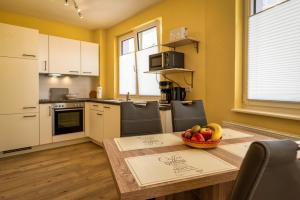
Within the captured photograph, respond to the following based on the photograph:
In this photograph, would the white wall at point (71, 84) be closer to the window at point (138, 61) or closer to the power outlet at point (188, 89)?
the window at point (138, 61)

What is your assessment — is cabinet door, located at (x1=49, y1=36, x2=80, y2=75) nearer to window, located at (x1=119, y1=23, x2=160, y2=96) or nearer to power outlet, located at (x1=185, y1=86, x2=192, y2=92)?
window, located at (x1=119, y1=23, x2=160, y2=96)

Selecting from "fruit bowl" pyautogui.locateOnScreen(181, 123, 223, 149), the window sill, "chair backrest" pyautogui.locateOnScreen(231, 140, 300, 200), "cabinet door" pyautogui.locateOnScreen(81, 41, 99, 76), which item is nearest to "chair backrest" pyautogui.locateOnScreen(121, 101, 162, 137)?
"fruit bowl" pyautogui.locateOnScreen(181, 123, 223, 149)

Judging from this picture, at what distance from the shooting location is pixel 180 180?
76 cm

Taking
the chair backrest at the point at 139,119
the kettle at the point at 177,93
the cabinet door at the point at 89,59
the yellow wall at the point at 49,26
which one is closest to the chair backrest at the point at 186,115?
the chair backrest at the point at 139,119

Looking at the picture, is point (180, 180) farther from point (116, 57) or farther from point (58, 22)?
point (58, 22)

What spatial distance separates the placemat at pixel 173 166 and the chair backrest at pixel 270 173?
381 millimetres

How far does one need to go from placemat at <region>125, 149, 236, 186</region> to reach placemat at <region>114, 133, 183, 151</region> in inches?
7.1

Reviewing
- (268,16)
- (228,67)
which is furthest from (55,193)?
(268,16)

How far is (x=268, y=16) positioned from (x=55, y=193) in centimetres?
279

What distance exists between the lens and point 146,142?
1.32 metres

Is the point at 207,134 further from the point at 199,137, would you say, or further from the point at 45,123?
the point at 45,123

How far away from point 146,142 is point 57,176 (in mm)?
1720

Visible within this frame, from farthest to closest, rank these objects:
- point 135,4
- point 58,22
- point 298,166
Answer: point 58,22, point 135,4, point 298,166

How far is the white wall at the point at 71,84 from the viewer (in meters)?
4.01
